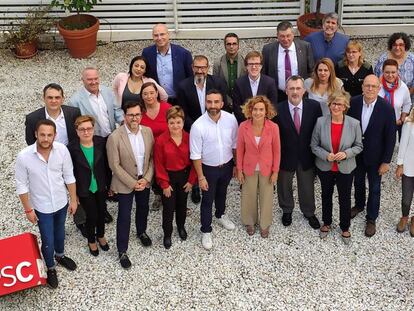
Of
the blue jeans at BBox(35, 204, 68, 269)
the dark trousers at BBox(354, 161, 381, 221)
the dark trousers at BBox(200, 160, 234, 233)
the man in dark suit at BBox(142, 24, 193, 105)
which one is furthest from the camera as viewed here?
the man in dark suit at BBox(142, 24, 193, 105)

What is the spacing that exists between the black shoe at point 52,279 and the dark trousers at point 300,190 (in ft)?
8.28

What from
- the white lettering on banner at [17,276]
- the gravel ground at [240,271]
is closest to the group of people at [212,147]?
the gravel ground at [240,271]

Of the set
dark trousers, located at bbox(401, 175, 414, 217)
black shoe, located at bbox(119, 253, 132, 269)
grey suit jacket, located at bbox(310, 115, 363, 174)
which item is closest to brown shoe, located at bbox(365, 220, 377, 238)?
dark trousers, located at bbox(401, 175, 414, 217)

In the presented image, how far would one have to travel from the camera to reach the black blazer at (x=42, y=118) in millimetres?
5535

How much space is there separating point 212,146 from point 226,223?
114cm

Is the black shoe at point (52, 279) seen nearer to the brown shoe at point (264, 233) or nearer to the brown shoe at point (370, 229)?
the brown shoe at point (264, 233)

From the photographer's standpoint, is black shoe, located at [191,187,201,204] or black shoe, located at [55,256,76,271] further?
black shoe, located at [191,187,201,204]

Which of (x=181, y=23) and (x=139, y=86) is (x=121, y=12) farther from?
(x=139, y=86)

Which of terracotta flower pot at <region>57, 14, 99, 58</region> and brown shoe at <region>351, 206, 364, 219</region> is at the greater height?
terracotta flower pot at <region>57, 14, 99, 58</region>

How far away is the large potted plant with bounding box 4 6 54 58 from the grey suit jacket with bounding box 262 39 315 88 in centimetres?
515

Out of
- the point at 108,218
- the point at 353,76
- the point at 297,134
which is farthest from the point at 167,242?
the point at 353,76

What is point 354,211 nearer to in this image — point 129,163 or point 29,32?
point 129,163

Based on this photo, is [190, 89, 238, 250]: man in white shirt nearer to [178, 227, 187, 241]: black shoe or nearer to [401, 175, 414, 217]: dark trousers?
[178, 227, 187, 241]: black shoe

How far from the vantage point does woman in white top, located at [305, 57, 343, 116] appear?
5949 mm
